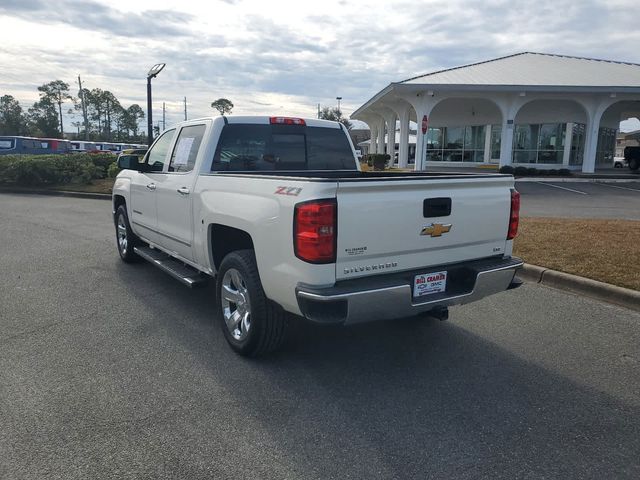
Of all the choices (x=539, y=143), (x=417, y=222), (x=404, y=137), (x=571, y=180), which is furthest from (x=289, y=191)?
(x=539, y=143)

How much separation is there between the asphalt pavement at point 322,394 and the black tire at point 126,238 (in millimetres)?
1508

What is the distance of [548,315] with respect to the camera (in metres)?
5.19

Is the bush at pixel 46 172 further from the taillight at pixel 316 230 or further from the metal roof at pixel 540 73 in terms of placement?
the taillight at pixel 316 230

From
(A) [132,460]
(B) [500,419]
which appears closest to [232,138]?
(A) [132,460]

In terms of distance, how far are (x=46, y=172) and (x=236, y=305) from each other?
19080 millimetres

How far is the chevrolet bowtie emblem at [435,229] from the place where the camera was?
12.1 ft

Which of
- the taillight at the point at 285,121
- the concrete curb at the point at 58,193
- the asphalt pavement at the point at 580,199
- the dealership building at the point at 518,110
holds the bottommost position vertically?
the concrete curb at the point at 58,193

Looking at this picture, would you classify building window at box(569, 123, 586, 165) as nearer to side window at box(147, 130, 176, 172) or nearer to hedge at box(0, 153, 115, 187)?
hedge at box(0, 153, 115, 187)

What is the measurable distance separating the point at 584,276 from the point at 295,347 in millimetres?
3817

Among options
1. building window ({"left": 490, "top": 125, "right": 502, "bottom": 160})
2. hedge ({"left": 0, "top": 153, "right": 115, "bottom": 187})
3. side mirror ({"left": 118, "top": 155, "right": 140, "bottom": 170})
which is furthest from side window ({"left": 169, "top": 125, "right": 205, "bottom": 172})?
building window ({"left": 490, "top": 125, "right": 502, "bottom": 160})

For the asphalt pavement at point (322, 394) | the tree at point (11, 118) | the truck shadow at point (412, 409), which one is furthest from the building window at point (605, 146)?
the tree at point (11, 118)

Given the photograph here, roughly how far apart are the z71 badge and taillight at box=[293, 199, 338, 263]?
95 mm

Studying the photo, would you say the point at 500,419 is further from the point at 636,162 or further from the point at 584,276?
the point at 636,162

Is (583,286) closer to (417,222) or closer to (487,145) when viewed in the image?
(417,222)
